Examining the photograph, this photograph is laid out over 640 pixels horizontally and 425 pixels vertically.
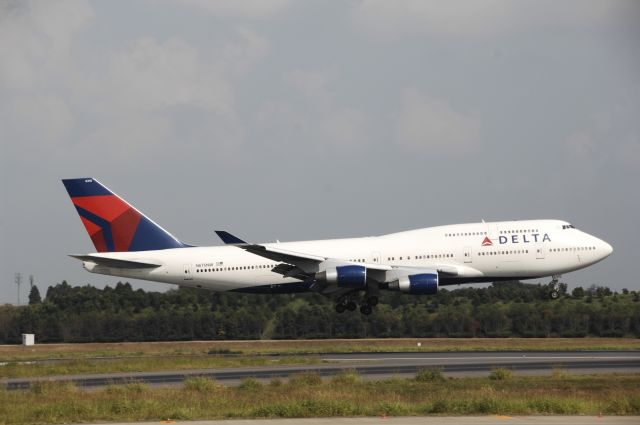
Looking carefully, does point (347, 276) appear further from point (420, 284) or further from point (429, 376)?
point (429, 376)

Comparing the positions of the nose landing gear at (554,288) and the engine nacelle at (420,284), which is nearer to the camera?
the engine nacelle at (420,284)

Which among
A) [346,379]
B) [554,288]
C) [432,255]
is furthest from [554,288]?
[346,379]

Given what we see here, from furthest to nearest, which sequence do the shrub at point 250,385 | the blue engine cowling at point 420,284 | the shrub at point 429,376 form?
1. the blue engine cowling at point 420,284
2. the shrub at point 429,376
3. the shrub at point 250,385

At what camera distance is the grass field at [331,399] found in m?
26.2

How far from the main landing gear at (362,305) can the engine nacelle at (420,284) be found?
2638 millimetres

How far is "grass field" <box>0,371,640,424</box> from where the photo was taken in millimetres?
26156

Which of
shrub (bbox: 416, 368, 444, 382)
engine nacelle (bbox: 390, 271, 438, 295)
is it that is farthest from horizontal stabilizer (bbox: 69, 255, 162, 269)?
shrub (bbox: 416, 368, 444, 382)

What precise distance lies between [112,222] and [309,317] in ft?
51.6

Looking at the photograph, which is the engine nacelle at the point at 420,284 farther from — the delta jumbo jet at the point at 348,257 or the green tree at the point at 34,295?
the green tree at the point at 34,295

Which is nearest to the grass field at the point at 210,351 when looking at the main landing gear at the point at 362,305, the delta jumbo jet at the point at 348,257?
the main landing gear at the point at 362,305

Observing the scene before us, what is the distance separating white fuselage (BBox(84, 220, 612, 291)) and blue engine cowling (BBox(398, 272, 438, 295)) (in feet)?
3.42

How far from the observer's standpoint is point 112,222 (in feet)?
181

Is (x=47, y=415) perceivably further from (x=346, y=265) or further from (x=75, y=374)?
(x=346, y=265)

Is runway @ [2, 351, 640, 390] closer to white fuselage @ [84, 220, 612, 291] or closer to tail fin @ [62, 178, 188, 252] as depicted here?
white fuselage @ [84, 220, 612, 291]
